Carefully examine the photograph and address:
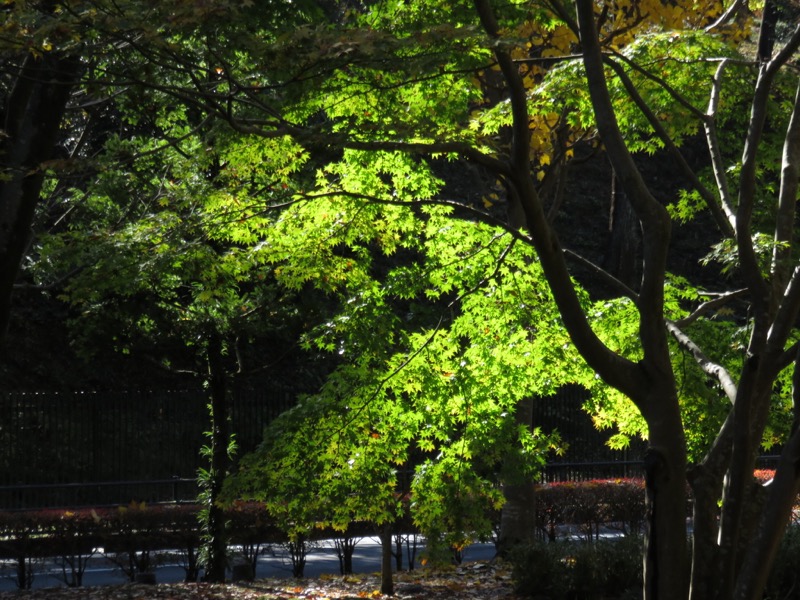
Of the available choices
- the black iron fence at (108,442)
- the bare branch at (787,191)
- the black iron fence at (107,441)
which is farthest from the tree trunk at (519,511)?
the black iron fence at (107,441)

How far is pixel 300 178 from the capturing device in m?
11.1

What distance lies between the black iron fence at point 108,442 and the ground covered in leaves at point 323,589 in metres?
4.01

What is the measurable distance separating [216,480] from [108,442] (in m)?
6.17

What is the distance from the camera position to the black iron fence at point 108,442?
56.0 ft

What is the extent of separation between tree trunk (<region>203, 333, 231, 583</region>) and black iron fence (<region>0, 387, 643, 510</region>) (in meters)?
4.04

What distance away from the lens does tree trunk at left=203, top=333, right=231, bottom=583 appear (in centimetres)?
1274

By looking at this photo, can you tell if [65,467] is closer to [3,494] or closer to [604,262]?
[3,494]

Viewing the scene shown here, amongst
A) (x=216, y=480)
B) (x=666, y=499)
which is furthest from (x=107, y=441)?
(x=666, y=499)

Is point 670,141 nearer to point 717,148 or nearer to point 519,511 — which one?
point 717,148

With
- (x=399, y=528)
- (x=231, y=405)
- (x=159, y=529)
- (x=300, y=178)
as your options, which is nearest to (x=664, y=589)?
(x=300, y=178)

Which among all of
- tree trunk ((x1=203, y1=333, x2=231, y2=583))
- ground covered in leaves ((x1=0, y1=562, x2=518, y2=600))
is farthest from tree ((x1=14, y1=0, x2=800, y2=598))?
ground covered in leaves ((x1=0, y1=562, x2=518, y2=600))

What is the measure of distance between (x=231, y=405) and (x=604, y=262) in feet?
58.1

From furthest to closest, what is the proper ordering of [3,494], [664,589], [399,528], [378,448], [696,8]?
[3,494]
[399,528]
[696,8]
[378,448]
[664,589]

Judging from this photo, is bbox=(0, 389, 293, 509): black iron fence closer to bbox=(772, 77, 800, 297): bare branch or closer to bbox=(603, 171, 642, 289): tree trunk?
bbox=(772, 77, 800, 297): bare branch
